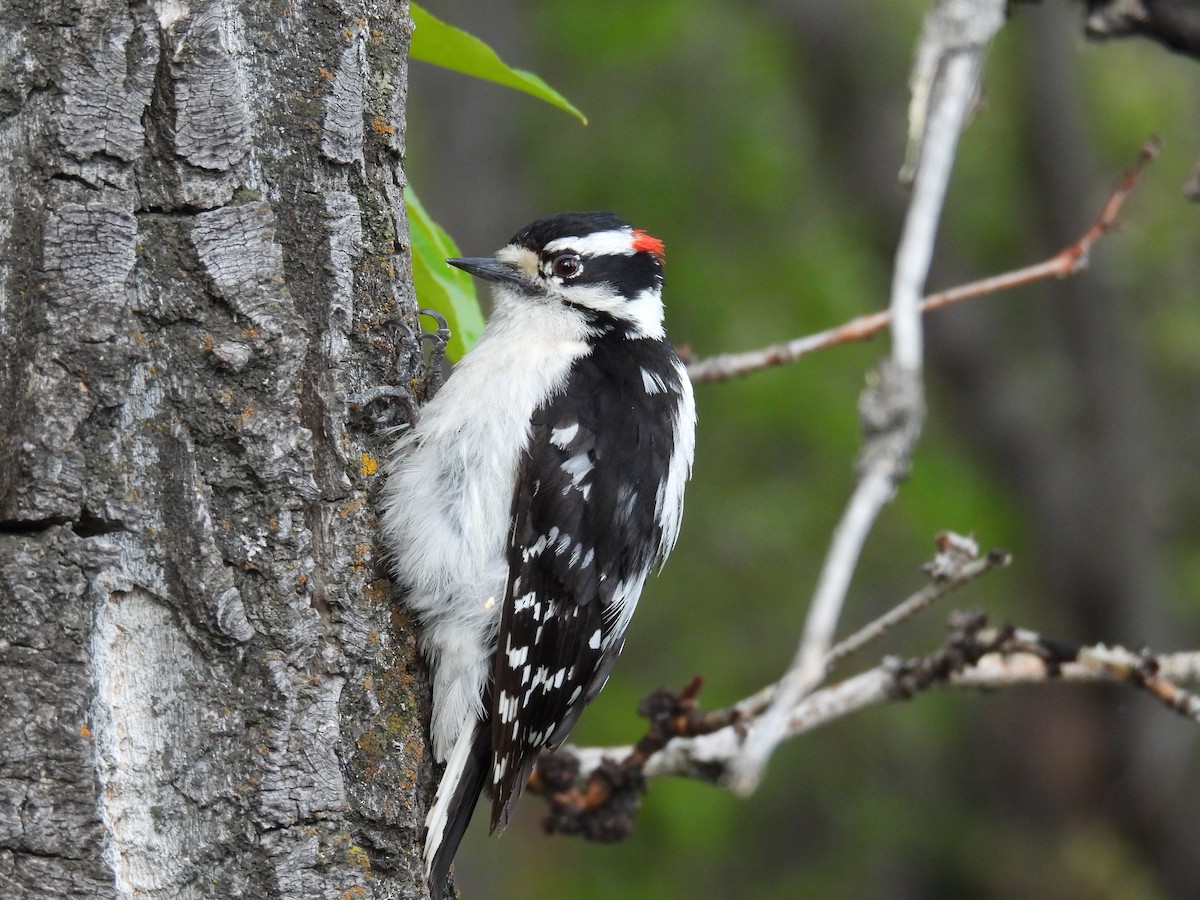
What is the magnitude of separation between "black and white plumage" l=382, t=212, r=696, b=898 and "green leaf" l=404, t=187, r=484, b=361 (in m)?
0.17

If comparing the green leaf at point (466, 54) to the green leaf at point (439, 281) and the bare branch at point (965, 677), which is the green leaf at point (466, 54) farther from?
the bare branch at point (965, 677)

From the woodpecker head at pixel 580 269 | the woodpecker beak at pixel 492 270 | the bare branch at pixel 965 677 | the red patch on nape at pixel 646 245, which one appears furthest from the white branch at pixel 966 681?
the red patch on nape at pixel 646 245

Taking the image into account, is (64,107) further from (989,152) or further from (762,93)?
(989,152)

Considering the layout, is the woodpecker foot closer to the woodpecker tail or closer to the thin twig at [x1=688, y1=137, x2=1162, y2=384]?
the thin twig at [x1=688, y1=137, x2=1162, y2=384]

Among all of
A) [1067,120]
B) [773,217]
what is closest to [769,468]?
[773,217]

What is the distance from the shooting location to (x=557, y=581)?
274 cm

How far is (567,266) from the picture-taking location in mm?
3297

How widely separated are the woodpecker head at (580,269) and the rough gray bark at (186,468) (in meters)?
1.07

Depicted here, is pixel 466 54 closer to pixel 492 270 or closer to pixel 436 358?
pixel 436 358

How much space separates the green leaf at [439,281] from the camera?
255cm

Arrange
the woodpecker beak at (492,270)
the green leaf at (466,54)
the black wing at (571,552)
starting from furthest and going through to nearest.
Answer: the woodpecker beak at (492,270) → the black wing at (571,552) → the green leaf at (466,54)

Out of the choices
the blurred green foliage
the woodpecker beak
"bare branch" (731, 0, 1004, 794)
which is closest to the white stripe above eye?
the woodpecker beak

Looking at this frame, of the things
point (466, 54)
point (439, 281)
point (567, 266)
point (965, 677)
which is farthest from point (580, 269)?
point (965, 677)

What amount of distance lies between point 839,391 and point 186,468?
6553 mm
